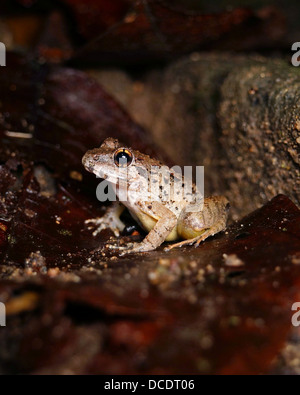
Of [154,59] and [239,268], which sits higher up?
[154,59]

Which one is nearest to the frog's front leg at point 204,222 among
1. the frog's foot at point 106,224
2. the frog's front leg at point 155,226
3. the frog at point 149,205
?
the frog at point 149,205

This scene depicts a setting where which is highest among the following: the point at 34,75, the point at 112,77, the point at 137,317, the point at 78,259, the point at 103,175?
the point at 112,77

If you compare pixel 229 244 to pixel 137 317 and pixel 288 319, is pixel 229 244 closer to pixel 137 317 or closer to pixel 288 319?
pixel 288 319

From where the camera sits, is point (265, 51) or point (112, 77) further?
point (112, 77)

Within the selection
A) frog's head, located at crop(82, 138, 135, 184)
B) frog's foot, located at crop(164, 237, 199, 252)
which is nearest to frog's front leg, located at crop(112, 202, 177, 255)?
frog's foot, located at crop(164, 237, 199, 252)

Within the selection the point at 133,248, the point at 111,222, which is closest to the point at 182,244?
the point at 133,248

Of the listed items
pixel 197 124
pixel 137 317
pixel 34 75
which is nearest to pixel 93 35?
pixel 34 75

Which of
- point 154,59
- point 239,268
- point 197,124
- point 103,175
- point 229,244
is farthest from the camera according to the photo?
point 154,59

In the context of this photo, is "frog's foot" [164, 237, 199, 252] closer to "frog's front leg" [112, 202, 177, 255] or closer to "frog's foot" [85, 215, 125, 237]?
"frog's front leg" [112, 202, 177, 255]

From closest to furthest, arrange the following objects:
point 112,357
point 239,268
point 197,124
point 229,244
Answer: point 112,357, point 239,268, point 229,244, point 197,124
